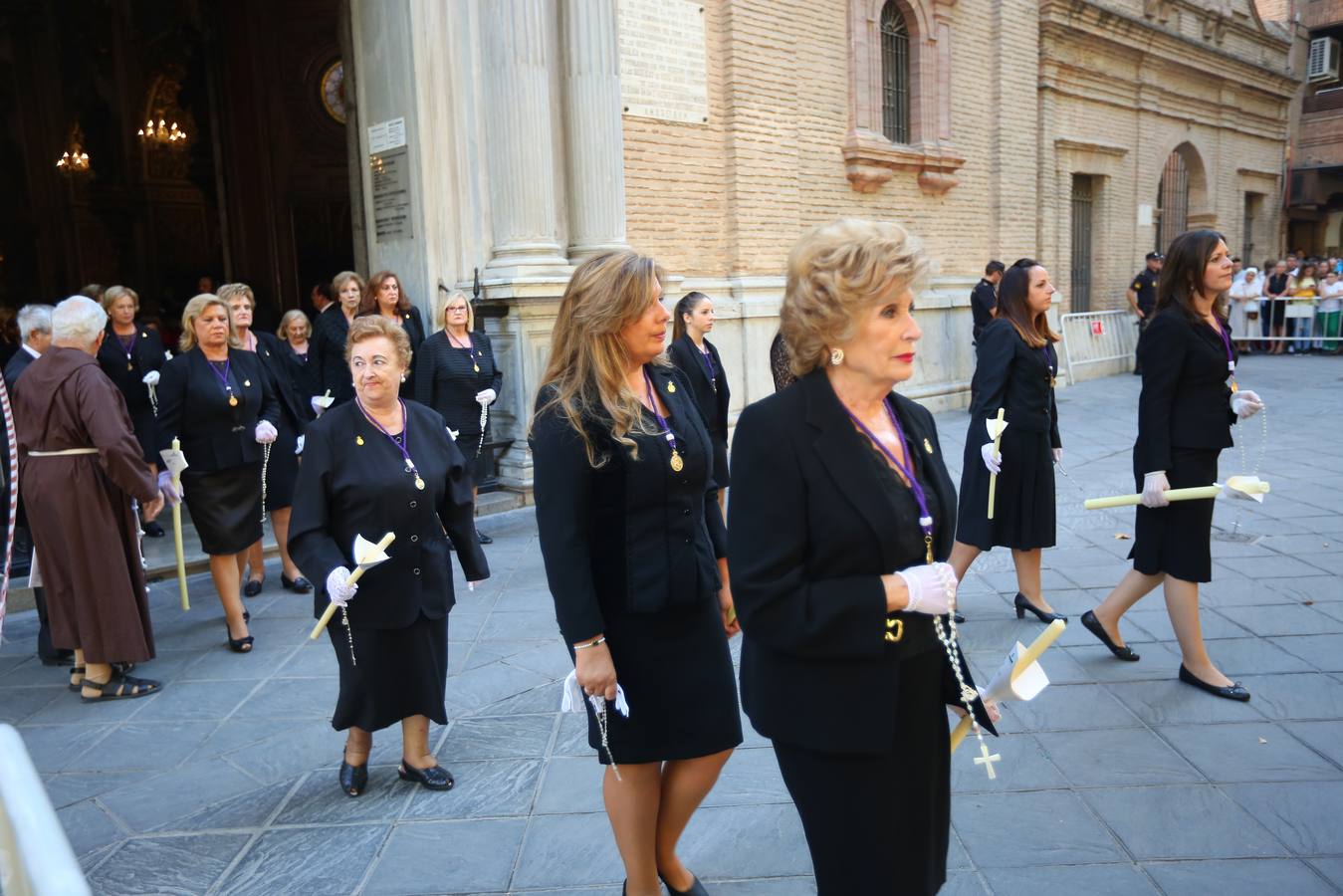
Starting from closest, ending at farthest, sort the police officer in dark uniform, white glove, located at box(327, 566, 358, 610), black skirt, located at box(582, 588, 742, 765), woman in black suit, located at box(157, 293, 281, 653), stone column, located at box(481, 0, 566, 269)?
1. black skirt, located at box(582, 588, 742, 765)
2. white glove, located at box(327, 566, 358, 610)
3. woman in black suit, located at box(157, 293, 281, 653)
4. stone column, located at box(481, 0, 566, 269)
5. the police officer in dark uniform

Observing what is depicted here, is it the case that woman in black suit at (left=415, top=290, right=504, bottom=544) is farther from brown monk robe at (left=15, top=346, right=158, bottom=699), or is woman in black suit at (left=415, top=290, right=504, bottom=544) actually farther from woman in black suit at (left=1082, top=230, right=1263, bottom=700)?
woman in black suit at (left=1082, top=230, right=1263, bottom=700)

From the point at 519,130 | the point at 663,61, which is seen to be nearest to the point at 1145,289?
the point at 663,61

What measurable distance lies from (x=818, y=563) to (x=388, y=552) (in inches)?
80.9

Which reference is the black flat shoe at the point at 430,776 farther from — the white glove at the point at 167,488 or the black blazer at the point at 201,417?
the black blazer at the point at 201,417

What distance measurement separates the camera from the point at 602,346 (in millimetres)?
2748

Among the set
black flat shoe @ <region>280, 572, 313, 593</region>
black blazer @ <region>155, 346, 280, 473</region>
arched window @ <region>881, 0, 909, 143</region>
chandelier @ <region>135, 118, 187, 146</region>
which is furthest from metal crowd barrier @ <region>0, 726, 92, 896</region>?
chandelier @ <region>135, 118, 187, 146</region>

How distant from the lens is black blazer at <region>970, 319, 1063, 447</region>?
5.37m

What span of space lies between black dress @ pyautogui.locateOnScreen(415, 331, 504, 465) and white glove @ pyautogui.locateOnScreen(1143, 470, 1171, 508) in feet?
15.4

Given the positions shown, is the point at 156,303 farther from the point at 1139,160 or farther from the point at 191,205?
the point at 1139,160

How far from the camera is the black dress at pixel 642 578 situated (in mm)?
2631

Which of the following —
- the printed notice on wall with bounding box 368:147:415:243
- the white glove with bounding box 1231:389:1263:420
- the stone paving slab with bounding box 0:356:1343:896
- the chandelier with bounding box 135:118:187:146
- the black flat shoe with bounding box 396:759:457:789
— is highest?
the chandelier with bounding box 135:118:187:146

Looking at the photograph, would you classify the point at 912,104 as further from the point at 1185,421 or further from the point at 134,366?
the point at 1185,421

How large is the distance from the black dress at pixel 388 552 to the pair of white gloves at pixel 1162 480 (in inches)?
114

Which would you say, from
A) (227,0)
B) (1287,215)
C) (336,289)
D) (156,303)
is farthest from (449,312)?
(1287,215)
